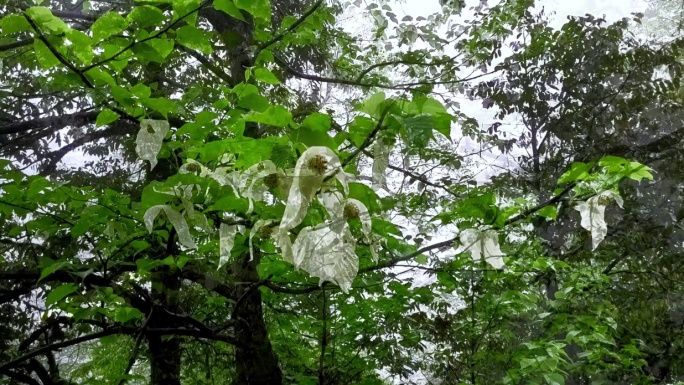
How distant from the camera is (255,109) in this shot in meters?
0.79

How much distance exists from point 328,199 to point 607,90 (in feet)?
11.2

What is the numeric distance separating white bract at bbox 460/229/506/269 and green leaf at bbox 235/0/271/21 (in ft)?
1.40

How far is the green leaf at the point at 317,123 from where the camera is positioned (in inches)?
21.5

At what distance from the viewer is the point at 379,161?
2.06 ft

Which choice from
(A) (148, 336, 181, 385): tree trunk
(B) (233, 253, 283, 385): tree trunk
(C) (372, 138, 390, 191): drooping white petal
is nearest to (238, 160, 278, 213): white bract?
(C) (372, 138, 390, 191): drooping white petal

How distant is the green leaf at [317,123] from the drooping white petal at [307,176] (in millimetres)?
34

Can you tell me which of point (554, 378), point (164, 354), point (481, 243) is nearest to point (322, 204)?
point (481, 243)

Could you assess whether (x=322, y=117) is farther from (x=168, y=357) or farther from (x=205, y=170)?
(x=168, y=357)

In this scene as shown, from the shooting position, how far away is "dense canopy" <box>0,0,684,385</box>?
66cm

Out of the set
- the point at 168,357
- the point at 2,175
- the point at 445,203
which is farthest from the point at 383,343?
the point at 2,175

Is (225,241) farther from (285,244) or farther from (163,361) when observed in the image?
(163,361)

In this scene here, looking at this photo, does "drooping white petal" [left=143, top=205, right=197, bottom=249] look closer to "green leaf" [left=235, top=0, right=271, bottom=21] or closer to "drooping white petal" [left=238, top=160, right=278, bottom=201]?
"drooping white petal" [left=238, top=160, right=278, bottom=201]

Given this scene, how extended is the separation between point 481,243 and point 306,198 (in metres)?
0.42

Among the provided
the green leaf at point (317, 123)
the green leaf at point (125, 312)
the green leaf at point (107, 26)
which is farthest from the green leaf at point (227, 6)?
the green leaf at point (125, 312)
